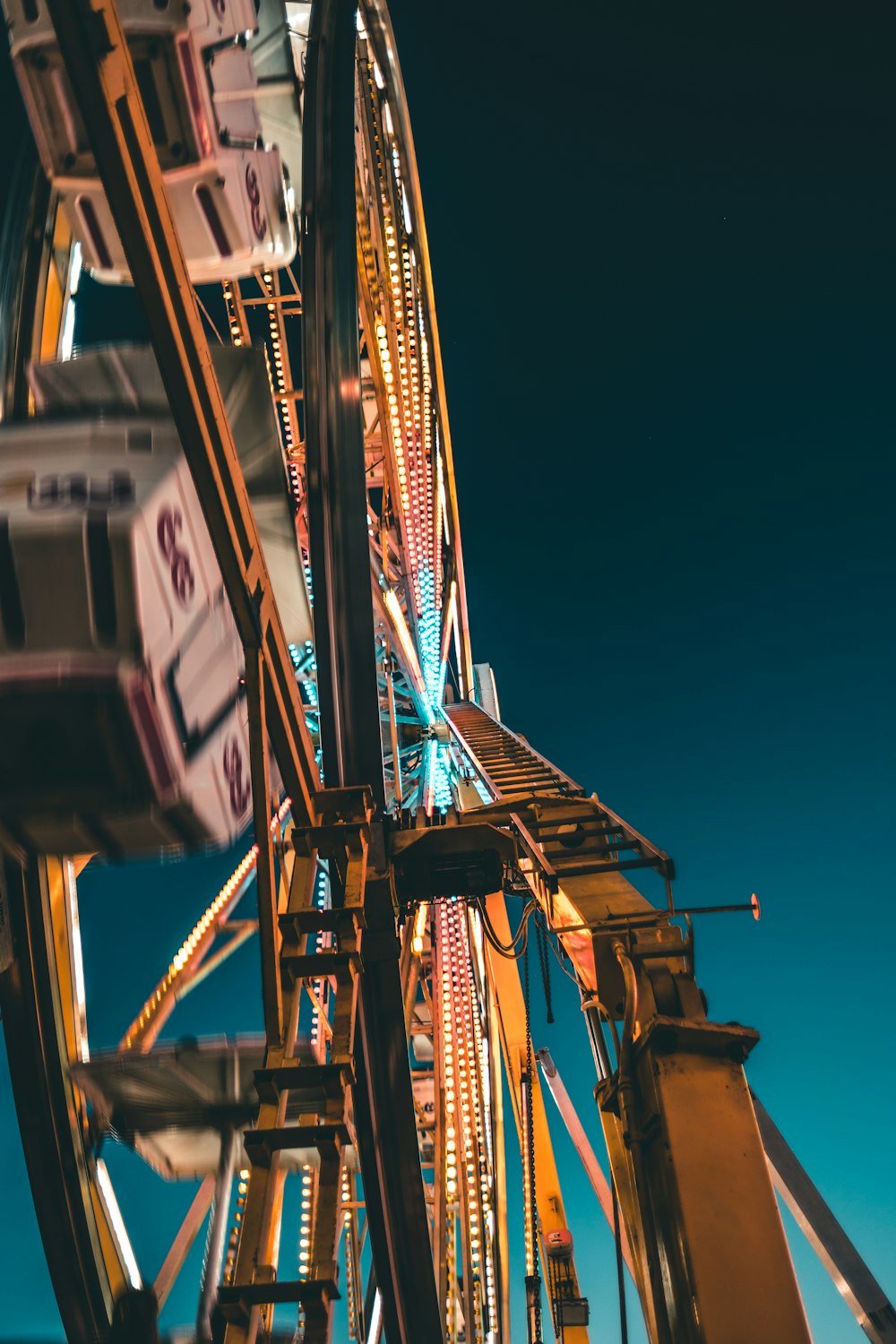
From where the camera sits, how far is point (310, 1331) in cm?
291

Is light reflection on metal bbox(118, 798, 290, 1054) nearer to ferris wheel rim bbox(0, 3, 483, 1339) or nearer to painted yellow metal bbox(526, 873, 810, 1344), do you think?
ferris wheel rim bbox(0, 3, 483, 1339)

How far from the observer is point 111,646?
3.02 m

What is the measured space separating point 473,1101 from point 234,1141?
3.98 metres

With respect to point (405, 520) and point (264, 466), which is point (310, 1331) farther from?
point (405, 520)

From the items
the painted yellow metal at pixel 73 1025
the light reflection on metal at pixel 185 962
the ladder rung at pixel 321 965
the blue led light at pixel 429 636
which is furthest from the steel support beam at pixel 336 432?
the blue led light at pixel 429 636

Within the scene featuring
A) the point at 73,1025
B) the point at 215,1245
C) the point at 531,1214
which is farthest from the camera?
the point at 73,1025

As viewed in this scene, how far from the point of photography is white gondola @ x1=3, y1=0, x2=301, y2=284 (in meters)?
4.35

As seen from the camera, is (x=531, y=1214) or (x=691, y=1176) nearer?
(x=691, y=1176)

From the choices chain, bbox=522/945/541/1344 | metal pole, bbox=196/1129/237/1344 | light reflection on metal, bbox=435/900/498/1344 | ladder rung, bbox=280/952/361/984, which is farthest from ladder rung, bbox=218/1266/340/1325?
light reflection on metal, bbox=435/900/498/1344

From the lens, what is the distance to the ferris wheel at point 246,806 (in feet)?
10.1

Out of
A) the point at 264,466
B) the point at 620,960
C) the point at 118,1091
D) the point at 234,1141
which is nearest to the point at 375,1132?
the point at 234,1141

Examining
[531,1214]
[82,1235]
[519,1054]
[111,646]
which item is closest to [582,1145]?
[519,1054]

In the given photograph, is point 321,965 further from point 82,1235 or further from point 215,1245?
point 82,1235

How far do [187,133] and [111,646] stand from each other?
3.16 m
